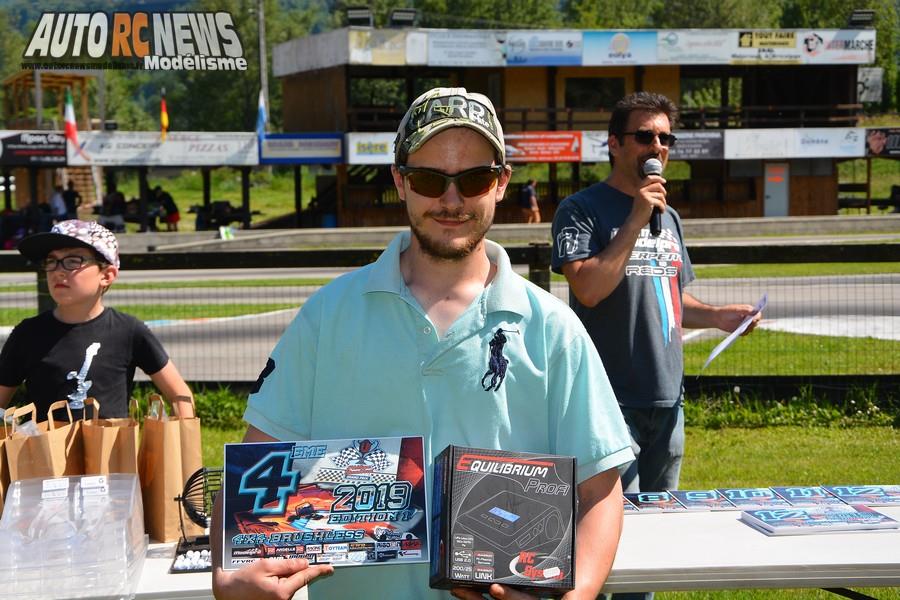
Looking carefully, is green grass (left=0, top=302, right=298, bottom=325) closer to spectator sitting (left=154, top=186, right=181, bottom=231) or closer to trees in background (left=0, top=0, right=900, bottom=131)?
spectator sitting (left=154, top=186, right=181, bottom=231)

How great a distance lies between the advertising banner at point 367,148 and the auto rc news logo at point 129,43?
3139 cm

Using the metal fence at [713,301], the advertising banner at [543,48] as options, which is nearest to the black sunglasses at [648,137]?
the metal fence at [713,301]

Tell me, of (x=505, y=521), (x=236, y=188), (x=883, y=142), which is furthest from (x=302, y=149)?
(x=505, y=521)

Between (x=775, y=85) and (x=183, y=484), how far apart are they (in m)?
46.9

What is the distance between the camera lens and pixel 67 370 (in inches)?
184

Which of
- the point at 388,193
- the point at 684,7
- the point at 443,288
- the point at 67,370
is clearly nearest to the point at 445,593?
the point at 443,288

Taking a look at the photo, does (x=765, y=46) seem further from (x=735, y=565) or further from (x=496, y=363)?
(x=496, y=363)

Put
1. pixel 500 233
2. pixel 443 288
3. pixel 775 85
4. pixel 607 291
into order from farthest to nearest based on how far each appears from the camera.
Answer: pixel 775 85 < pixel 500 233 < pixel 607 291 < pixel 443 288

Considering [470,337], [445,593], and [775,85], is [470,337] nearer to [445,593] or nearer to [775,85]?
[445,593]

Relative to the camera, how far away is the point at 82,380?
4.68 meters

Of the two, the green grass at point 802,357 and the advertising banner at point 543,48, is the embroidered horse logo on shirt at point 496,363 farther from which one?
the advertising banner at point 543,48

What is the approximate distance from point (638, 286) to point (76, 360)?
2.32 metres

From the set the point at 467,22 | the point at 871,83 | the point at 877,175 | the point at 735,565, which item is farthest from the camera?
the point at 467,22

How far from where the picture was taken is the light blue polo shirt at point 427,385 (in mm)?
2670
